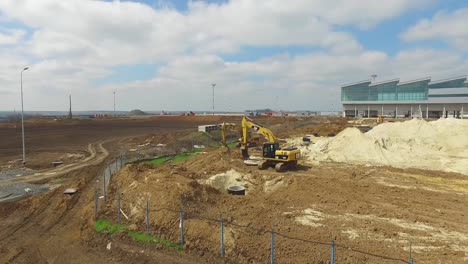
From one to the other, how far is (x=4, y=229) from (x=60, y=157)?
24.9 metres

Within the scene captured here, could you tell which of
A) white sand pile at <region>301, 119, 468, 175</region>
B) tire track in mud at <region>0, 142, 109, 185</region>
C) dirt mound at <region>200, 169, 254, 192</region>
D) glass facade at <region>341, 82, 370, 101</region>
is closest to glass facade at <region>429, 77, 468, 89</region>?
glass facade at <region>341, 82, 370, 101</region>

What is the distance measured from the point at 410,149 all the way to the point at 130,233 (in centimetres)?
2840

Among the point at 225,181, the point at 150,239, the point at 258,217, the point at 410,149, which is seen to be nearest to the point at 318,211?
the point at 258,217

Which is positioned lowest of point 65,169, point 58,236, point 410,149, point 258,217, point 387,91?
Answer: point 58,236

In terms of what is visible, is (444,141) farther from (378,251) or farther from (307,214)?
(378,251)

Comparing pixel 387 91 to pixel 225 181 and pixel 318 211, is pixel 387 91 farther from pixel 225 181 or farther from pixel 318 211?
pixel 318 211

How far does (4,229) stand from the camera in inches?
675

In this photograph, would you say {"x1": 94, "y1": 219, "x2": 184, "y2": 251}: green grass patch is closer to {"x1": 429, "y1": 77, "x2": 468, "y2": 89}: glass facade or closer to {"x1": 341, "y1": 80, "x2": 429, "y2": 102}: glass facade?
{"x1": 341, "y1": 80, "x2": 429, "y2": 102}: glass facade

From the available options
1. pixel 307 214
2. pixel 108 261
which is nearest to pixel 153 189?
pixel 108 261

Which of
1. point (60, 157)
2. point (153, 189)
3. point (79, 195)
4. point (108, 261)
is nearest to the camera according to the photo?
point (108, 261)

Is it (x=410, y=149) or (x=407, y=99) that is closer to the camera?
(x=410, y=149)

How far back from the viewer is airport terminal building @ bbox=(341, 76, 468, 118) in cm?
8612

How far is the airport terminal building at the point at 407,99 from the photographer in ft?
283

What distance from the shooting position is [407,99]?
9156cm
